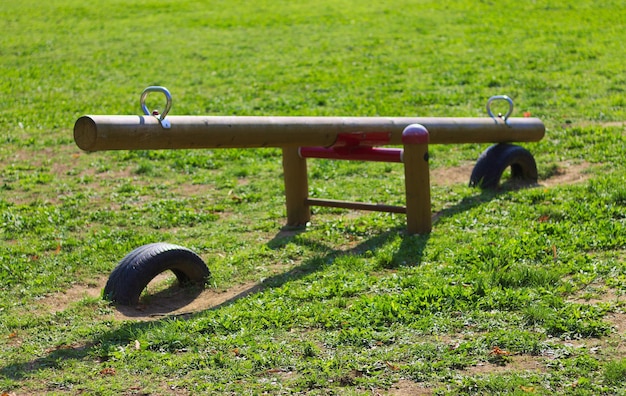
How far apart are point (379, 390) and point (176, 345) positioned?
4.34ft

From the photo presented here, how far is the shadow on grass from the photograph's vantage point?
477 centimetres

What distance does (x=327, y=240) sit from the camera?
7.12 m

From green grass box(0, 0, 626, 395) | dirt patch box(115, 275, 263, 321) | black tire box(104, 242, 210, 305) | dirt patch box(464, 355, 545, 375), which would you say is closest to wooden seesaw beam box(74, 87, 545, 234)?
green grass box(0, 0, 626, 395)

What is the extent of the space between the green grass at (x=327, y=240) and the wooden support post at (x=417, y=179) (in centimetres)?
18

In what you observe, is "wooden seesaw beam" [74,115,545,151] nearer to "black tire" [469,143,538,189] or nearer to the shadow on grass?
"black tire" [469,143,538,189]

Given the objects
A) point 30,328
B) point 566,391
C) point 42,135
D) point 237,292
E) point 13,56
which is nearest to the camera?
point 566,391

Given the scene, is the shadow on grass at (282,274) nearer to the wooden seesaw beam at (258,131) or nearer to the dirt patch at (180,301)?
the dirt patch at (180,301)

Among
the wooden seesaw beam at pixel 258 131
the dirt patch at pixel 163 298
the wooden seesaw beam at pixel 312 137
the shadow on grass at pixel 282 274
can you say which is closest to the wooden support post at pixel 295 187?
the wooden seesaw beam at pixel 312 137

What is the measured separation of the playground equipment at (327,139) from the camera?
17.7 feet

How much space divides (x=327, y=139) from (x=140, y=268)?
2049mm

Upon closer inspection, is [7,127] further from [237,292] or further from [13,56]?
[237,292]

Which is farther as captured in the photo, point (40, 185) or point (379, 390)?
point (40, 185)

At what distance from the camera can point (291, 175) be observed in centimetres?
762

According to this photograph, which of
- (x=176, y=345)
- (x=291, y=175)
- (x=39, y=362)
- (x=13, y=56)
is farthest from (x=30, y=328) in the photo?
(x=13, y=56)
